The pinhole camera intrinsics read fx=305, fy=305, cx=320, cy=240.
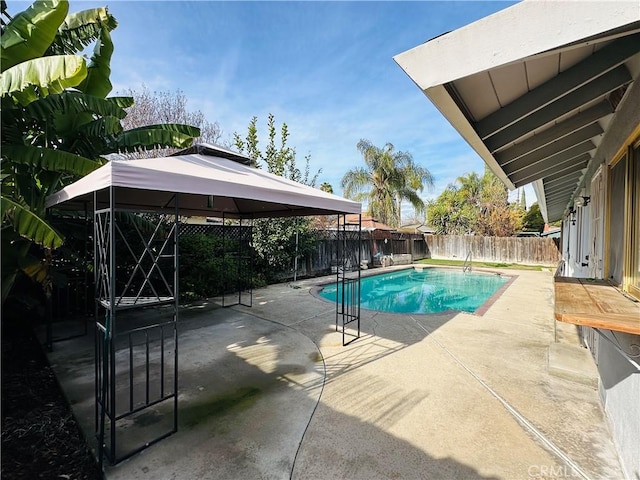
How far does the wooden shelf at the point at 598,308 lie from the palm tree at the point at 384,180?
2197 centimetres

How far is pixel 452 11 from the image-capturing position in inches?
229

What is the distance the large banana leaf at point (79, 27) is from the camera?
502 cm

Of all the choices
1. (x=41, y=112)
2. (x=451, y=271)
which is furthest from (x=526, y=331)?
(x=451, y=271)

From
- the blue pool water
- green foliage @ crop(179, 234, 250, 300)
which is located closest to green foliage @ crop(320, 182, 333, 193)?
the blue pool water

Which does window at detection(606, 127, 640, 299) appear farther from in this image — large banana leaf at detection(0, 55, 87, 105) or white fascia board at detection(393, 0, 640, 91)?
large banana leaf at detection(0, 55, 87, 105)

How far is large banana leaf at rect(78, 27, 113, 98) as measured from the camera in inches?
196

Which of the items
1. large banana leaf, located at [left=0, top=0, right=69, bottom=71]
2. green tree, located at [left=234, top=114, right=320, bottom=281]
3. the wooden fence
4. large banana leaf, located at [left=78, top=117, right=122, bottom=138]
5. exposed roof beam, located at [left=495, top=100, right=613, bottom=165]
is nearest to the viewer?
exposed roof beam, located at [left=495, top=100, right=613, bottom=165]

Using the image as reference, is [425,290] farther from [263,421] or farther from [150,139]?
[150,139]

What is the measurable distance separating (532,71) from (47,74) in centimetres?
435

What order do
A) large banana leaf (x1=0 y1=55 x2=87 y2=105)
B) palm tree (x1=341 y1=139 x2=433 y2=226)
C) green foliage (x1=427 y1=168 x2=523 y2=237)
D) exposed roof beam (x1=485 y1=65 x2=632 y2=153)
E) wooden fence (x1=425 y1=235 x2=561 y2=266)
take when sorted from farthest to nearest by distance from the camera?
green foliage (x1=427 y1=168 x2=523 y2=237)
palm tree (x1=341 y1=139 x2=433 y2=226)
wooden fence (x1=425 y1=235 x2=561 y2=266)
large banana leaf (x1=0 y1=55 x2=87 y2=105)
exposed roof beam (x1=485 y1=65 x2=632 y2=153)

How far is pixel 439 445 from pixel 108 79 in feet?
22.6

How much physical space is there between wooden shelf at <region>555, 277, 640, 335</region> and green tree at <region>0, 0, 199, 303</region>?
4.53 m

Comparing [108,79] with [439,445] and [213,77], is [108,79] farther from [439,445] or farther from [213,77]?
[213,77]

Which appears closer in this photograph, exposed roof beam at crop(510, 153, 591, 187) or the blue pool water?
exposed roof beam at crop(510, 153, 591, 187)
